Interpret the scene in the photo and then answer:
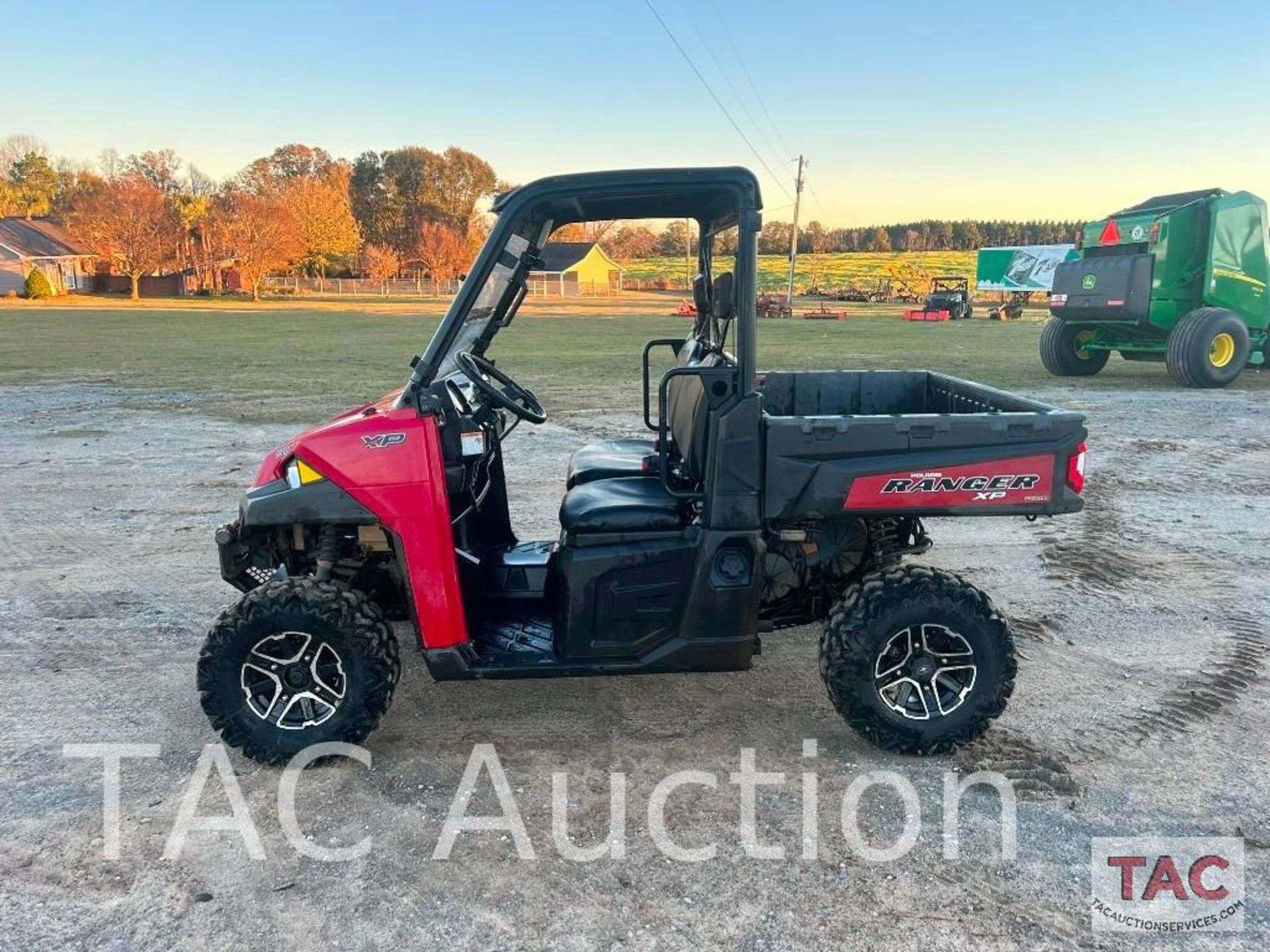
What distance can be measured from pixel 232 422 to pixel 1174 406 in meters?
11.7

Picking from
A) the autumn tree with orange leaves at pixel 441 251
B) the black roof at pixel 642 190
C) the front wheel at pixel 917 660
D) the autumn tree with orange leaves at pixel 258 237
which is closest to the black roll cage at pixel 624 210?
the black roof at pixel 642 190

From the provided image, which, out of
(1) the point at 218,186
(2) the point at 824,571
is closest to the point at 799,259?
(1) the point at 218,186

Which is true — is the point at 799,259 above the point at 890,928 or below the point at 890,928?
above

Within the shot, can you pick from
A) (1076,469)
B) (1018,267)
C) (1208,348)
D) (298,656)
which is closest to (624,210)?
(1076,469)

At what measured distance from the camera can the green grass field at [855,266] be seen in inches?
2299

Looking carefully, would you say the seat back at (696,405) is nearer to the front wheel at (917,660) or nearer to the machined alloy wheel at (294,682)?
the front wheel at (917,660)

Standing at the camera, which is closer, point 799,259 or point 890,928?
point 890,928

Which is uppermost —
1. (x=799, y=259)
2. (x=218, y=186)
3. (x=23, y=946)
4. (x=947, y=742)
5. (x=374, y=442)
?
(x=218, y=186)

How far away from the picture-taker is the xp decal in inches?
128

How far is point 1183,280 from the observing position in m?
13.4

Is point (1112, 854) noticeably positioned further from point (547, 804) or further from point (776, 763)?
point (547, 804)

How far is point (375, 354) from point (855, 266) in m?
52.1

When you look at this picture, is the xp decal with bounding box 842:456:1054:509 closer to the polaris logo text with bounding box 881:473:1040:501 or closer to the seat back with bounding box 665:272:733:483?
the polaris logo text with bounding box 881:473:1040:501

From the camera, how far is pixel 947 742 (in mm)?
3303
